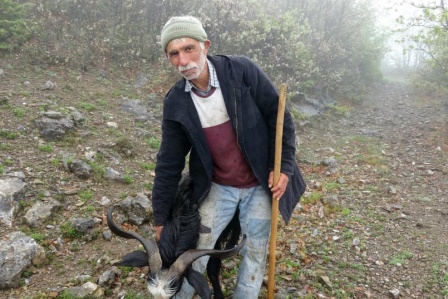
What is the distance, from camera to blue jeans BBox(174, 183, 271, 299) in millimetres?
3195

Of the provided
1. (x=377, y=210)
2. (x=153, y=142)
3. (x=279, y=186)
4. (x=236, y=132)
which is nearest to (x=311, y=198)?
(x=377, y=210)

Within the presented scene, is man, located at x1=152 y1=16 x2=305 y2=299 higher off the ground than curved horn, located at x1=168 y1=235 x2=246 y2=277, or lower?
higher

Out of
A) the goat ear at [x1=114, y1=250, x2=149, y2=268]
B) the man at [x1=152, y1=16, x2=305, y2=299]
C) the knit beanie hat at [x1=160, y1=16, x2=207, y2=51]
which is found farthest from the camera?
the goat ear at [x1=114, y1=250, x2=149, y2=268]

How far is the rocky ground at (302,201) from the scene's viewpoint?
14.2 feet

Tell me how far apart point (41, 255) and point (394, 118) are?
1192 cm

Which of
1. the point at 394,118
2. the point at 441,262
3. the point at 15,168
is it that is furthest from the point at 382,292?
the point at 394,118

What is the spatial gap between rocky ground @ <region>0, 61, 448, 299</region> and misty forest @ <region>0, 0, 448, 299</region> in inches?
1.0

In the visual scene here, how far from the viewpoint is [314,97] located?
1224cm

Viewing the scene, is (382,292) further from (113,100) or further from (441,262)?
(113,100)

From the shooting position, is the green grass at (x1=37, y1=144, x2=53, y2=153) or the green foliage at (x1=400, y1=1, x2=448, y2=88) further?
the green foliage at (x1=400, y1=1, x2=448, y2=88)

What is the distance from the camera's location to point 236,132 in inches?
114

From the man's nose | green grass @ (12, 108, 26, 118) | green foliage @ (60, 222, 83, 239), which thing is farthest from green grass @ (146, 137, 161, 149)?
the man's nose

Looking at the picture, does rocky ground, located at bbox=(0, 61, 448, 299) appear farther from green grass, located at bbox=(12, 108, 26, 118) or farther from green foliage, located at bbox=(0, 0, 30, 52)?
green foliage, located at bbox=(0, 0, 30, 52)

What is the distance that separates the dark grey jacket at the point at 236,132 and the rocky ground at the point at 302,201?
5.38ft
